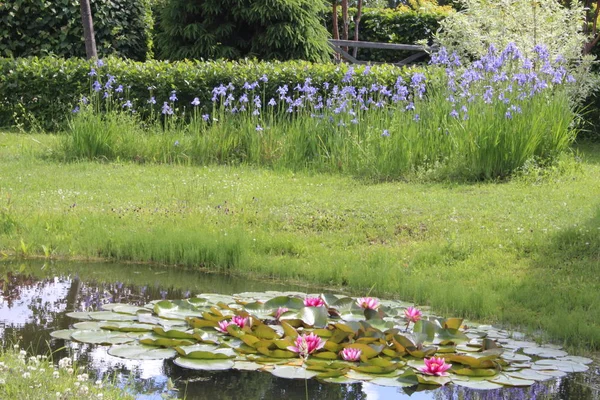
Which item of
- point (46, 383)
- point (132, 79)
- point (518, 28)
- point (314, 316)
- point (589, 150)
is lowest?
point (589, 150)

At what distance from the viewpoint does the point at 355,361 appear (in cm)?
435

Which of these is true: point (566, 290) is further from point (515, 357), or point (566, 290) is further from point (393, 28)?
point (393, 28)

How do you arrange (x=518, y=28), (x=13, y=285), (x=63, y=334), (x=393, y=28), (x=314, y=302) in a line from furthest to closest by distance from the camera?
(x=393, y=28)
(x=518, y=28)
(x=13, y=285)
(x=314, y=302)
(x=63, y=334)

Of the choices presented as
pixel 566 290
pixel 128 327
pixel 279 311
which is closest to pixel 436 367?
pixel 279 311

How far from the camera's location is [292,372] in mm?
4180

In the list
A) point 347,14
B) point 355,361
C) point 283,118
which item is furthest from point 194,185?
point 347,14

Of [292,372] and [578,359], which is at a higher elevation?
[292,372]

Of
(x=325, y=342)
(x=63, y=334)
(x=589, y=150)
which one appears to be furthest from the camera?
(x=589, y=150)

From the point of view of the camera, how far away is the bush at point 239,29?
1516 centimetres

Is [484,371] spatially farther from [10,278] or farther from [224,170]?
[224,170]

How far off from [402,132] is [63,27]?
891cm

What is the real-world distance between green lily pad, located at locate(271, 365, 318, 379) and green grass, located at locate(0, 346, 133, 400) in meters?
0.76

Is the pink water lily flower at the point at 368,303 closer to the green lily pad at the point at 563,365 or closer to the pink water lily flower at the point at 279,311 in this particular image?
the pink water lily flower at the point at 279,311

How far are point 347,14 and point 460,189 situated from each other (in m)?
13.0
